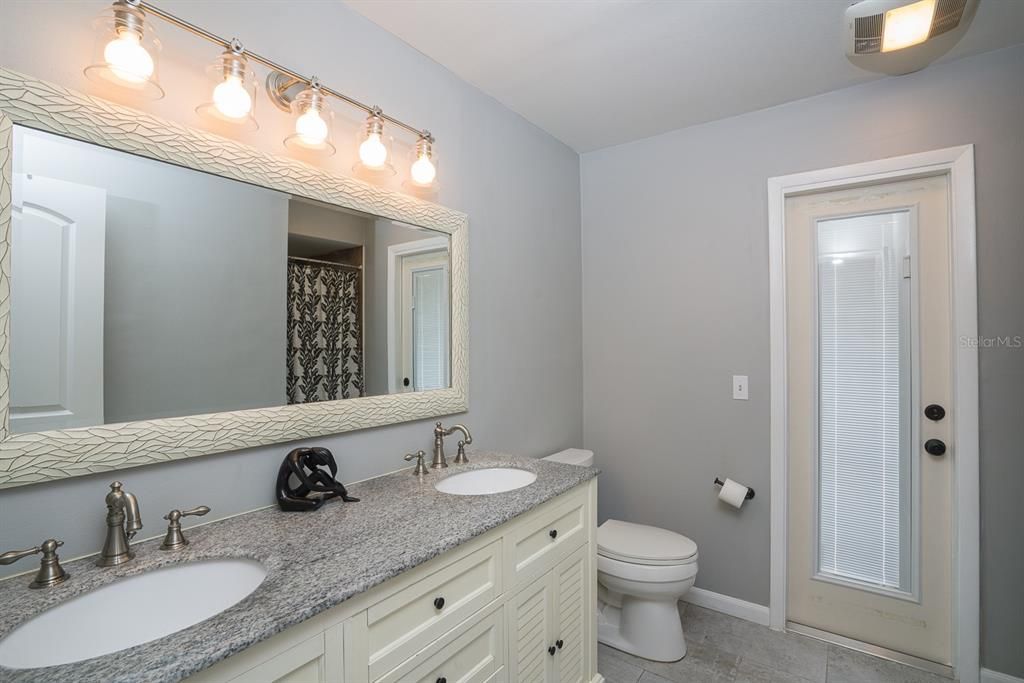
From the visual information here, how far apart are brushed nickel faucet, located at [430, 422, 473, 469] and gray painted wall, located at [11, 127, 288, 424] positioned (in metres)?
0.60

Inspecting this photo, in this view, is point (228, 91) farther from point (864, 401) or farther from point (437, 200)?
point (864, 401)

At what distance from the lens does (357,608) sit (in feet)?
3.10

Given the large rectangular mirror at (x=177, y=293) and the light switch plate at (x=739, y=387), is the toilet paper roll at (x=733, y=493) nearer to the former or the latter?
the light switch plate at (x=739, y=387)

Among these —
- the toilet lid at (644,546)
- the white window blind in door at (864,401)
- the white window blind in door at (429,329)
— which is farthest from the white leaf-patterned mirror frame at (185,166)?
the white window blind in door at (864,401)

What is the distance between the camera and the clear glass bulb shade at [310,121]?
1.37 meters

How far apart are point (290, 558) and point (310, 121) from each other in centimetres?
115

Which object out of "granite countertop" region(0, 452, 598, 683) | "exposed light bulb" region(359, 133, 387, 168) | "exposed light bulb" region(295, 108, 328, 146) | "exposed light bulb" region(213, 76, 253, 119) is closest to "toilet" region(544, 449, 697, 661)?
"granite countertop" region(0, 452, 598, 683)

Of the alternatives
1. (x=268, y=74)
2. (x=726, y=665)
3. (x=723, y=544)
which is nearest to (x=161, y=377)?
(x=268, y=74)

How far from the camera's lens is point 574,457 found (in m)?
2.51

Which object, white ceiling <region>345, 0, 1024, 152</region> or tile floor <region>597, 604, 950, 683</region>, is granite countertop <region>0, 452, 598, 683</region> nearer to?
tile floor <region>597, 604, 950, 683</region>

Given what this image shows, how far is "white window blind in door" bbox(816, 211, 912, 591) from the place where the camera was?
6.82ft

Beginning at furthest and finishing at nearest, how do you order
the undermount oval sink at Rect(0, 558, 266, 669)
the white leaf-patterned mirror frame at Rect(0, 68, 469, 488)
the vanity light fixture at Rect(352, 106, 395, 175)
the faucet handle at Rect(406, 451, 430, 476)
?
1. the faucet handle at Rect(406, 451, 430, 476)
2. the vanity light fixture at Rect(352, 106, 395, 175)
3. the white leaf-patterned mirror frame at Rect(0, 68, 469, 488)
4. the undermount oval sink at Rect(0, 558, 266, 669)

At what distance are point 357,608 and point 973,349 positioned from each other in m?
2.32

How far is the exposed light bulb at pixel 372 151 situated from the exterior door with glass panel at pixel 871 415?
74.5 inches
